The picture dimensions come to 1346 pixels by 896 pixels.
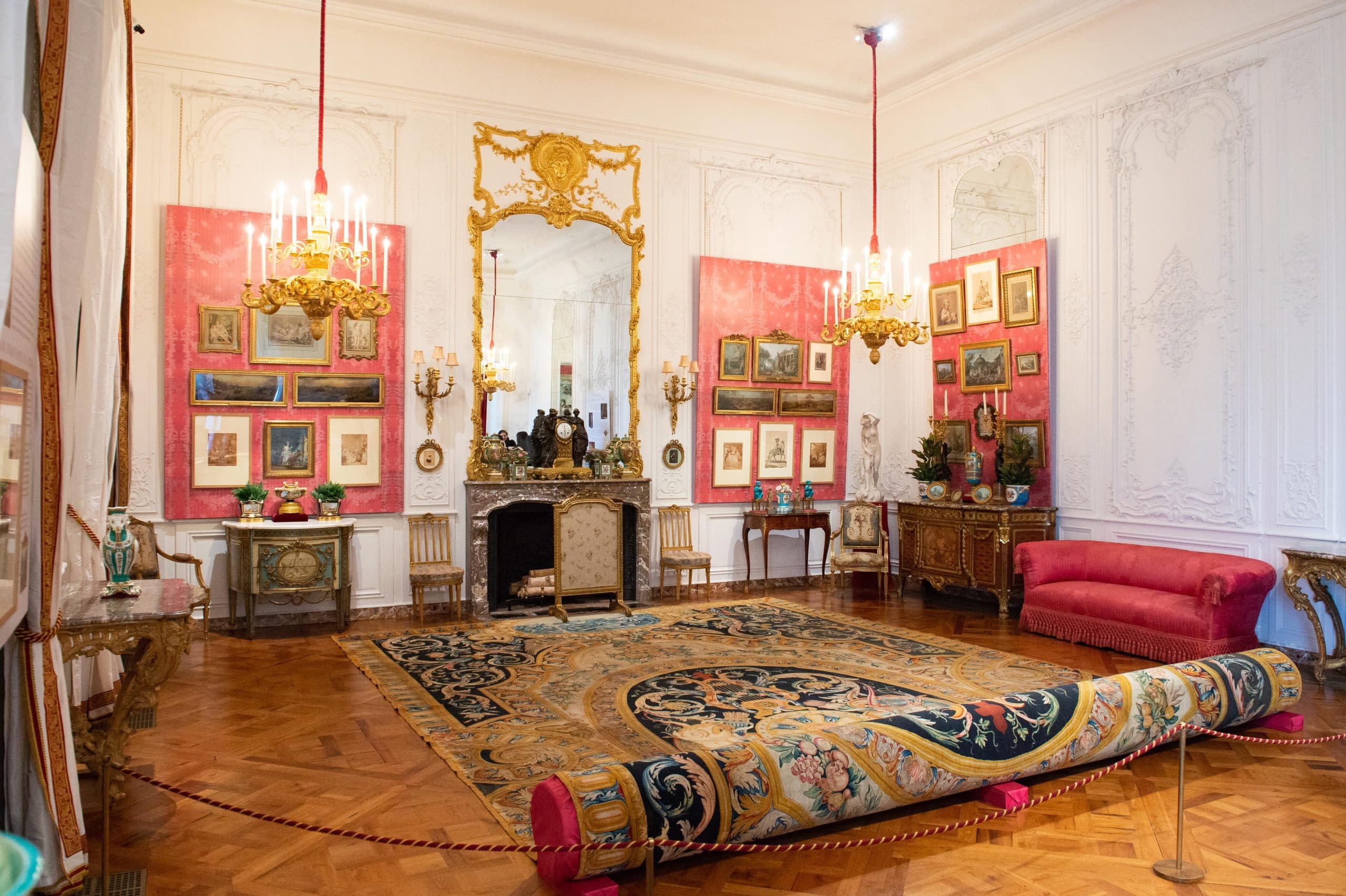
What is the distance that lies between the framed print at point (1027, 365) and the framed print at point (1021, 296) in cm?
31

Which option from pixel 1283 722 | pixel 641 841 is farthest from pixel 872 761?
pixel 1283 722

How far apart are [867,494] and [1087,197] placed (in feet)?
12.2

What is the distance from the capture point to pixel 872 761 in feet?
12.7

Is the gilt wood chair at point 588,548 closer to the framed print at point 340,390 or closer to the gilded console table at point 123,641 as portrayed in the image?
the framed print at point 340,390

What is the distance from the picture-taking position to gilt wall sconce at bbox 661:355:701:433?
10.1 metres

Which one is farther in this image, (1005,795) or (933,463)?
(933,463)

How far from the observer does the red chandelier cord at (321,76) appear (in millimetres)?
7480

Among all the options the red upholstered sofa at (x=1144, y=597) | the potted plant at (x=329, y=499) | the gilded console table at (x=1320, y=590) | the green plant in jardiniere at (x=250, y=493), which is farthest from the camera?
the potted plant at (x=329, y=499)

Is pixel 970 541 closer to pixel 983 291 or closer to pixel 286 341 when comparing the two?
pixel 983 291

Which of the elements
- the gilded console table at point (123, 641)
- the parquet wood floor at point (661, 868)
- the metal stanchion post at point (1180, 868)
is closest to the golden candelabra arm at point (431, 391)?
the parquet wood floor at point (661, 868)

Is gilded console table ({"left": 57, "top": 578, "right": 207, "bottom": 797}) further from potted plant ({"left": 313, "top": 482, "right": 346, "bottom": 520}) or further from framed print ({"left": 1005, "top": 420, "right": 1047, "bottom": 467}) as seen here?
framed print ({"left": 1005, "top": 420, "right": 1047, "bottom": 467})

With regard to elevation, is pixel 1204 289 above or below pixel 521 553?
above

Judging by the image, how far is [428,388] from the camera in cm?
895

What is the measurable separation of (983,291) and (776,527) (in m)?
3.37
